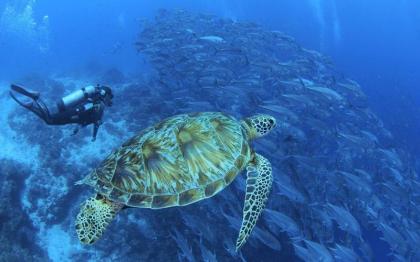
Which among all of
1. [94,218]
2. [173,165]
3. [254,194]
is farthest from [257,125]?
[94,218]

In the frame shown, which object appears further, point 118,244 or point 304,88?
Result: point 304,88

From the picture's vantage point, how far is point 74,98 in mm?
5293

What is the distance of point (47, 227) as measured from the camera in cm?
820

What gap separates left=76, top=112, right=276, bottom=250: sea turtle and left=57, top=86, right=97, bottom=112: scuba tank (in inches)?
47.4

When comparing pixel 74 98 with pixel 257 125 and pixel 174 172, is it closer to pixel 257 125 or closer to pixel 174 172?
pixel 174 172

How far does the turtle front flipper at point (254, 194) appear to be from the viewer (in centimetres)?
426

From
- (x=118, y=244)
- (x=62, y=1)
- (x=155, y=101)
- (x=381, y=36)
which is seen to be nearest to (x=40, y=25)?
(x=62, y=1)

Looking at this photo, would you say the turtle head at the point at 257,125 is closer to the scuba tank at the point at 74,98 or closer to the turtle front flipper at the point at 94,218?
the turtle front flipper at the point at 94,218

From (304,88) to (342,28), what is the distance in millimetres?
33936

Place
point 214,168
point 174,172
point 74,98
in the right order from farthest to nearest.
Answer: point 74,98
point 214,168
point 174,172

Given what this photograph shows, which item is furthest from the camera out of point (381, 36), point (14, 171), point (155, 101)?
point (381, 36)

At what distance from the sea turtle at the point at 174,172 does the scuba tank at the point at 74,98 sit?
120 centimetres

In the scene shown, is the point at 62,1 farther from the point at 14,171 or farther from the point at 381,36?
the point at 14,171

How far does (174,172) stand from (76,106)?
1.98 meters
